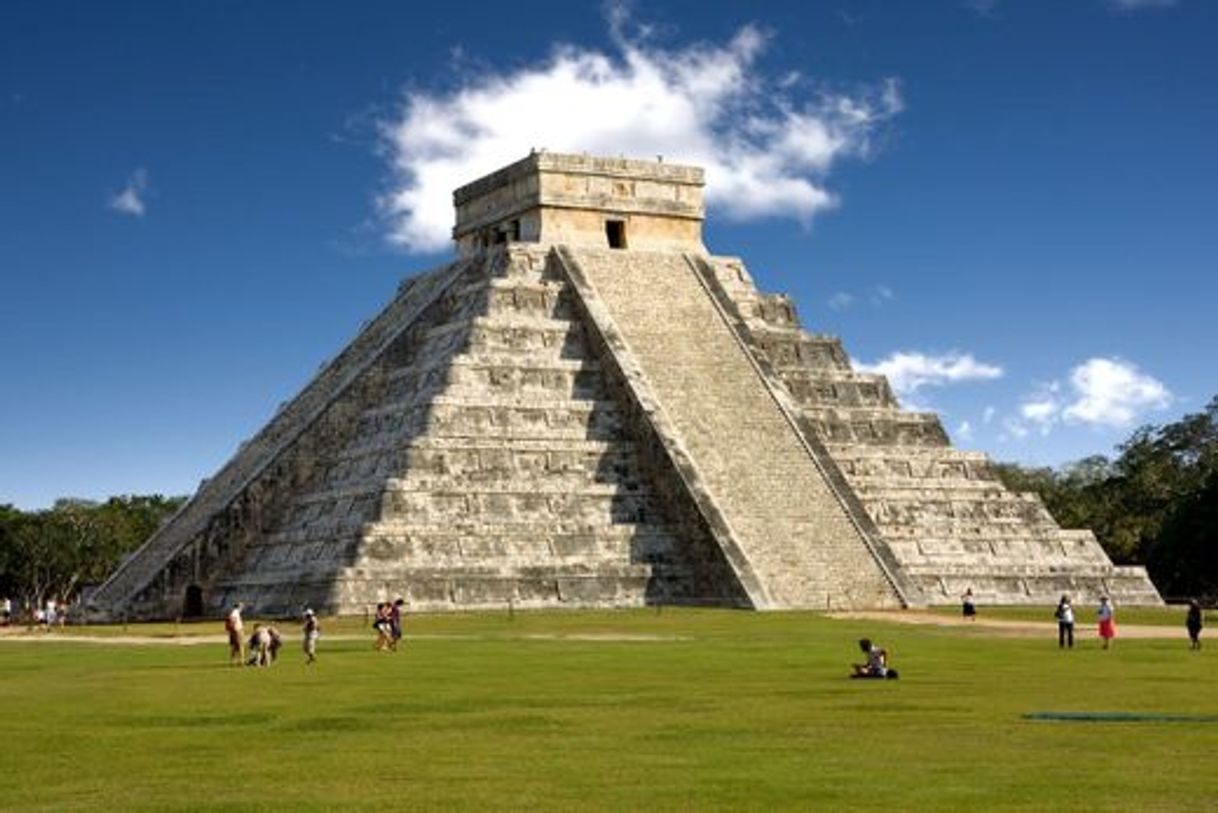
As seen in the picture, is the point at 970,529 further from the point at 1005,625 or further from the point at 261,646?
the point at 261,646

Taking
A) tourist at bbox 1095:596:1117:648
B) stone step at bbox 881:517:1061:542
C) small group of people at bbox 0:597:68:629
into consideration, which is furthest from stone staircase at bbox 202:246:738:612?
tourist at bbox 1095:596:1117:648

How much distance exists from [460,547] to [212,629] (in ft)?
19.7

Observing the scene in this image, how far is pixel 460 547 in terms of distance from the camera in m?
44.8

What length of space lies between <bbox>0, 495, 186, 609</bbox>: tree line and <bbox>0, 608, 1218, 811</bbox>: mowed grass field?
55.6m

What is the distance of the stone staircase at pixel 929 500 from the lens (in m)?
49.6

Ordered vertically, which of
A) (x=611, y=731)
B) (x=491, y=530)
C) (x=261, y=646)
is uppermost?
(x=491, y=530)

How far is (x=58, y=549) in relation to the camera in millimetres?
86875

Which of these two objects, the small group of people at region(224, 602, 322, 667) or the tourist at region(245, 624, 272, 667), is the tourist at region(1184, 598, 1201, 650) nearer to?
the small group of people at region(224, 602, 322, 667)

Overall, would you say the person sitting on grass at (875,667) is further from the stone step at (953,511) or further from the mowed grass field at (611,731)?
the stone step at (953,511)

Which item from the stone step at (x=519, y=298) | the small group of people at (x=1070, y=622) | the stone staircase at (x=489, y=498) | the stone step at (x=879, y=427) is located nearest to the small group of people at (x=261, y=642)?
the stone staircase at (x=489, y=498)

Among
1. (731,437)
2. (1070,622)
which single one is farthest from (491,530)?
(1070,622)

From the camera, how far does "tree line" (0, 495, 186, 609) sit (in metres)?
86.2

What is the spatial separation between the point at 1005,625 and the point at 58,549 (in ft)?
187

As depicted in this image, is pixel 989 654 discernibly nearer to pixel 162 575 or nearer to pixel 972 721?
pixel 972 721
